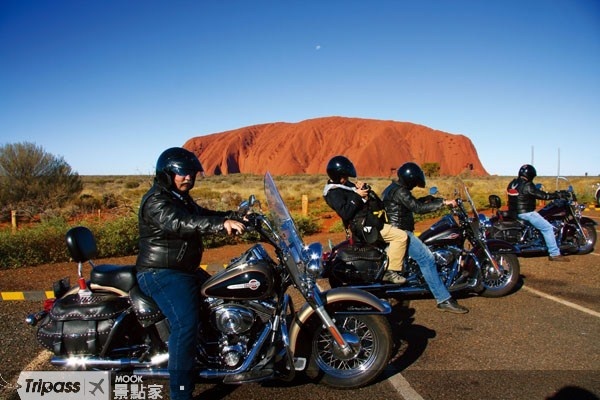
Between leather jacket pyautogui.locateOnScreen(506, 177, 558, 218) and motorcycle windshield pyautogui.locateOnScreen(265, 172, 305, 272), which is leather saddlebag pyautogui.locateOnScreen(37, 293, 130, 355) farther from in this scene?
leather jacket pyautogui.locateOnScreen(506, 177, 558, 218)

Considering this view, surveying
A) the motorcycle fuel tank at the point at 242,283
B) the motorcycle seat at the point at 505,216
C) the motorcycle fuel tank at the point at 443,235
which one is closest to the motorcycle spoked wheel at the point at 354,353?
the motorcycle fuel tank at the point at 242,283

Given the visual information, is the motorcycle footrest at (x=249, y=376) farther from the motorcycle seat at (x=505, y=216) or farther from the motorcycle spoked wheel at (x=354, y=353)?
the motorcycle seat at (x=505, y=216)

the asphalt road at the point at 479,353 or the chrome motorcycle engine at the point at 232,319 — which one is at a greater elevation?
the chrome motorcycle engine at the point at 232,319

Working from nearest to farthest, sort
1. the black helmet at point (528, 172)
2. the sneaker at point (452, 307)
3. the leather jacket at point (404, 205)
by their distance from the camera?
1. the sneaker at point (452, 307)
2. the leather jacket at point (404, 205)
3. the black helmet at point (528, 172)

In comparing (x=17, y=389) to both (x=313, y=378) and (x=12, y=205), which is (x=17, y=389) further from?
(x=12, y=205)

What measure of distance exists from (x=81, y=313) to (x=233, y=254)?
6.51 meters

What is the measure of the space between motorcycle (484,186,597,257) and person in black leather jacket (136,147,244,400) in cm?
722

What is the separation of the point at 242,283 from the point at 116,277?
3.49 feet

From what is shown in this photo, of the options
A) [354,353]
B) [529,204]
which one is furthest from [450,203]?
[529,204]

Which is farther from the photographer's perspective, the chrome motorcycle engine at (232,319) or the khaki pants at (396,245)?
the khaki pants at (396,245)

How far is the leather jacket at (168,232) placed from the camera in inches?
129

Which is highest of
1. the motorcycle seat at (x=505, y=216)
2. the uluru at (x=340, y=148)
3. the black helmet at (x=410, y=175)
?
the uluru at (x=340, y=148)

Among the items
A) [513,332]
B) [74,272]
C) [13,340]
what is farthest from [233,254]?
[513,332]

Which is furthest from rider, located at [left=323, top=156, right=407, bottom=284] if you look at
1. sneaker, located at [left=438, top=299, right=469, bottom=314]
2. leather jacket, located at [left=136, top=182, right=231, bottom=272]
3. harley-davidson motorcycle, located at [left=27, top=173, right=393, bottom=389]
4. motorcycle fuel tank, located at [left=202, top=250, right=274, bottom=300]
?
leather jacket, located at [left=136, top=182, right=231, bottom=272]
